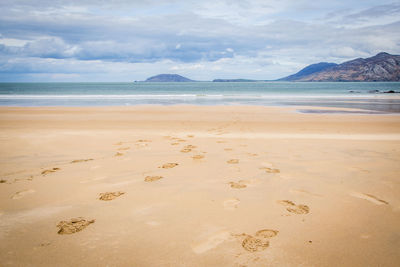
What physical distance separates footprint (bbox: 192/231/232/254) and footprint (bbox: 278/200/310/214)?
0.93 metres

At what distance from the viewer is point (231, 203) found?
279cm

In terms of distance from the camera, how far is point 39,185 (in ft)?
11.1

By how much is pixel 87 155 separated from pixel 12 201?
2068 millimetres

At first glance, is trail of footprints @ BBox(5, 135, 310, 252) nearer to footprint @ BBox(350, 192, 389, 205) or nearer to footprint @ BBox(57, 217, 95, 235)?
footprint @ BBox(57, 217, 95, 235)

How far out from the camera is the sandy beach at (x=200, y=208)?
6.41 ft

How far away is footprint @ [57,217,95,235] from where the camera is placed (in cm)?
227

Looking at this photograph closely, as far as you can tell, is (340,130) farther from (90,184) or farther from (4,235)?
(4,235)

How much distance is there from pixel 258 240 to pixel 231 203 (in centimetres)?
71

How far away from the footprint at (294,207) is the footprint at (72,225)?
7.34 ft

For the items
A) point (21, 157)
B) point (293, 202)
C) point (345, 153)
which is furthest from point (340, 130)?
point (21, 157)

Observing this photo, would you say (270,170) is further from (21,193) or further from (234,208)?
(21,193)

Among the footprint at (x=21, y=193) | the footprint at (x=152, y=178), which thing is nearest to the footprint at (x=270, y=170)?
the footprint at (x=152, y=178)

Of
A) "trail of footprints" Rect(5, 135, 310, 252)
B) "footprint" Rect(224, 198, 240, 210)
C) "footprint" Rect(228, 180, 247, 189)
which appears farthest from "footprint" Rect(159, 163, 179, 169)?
"footprint" Rect(224, 198, 240, 210)

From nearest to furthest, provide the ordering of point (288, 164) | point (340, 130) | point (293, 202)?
point (293, 202)
point (288, 164)
point (340, 130)
